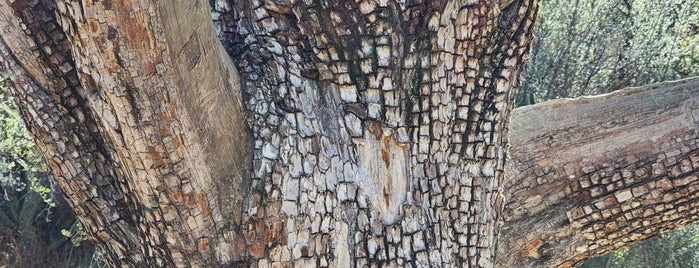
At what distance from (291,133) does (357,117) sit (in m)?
0.18

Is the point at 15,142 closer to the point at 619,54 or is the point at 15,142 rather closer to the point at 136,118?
the point at 136,118

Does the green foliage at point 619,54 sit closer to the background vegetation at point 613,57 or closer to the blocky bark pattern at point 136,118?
the background vegetation at point 613,57

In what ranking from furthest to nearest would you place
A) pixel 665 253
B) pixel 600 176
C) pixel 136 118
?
pixel 665 253 → pixel 600 176 → pixel 136 118

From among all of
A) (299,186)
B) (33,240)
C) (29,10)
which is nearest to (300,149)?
(299,186)

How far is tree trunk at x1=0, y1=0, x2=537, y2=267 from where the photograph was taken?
1.78 meters

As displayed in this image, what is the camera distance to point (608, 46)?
671cm

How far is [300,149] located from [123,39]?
56cm

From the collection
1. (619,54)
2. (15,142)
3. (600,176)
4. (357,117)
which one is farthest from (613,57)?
(357,117)

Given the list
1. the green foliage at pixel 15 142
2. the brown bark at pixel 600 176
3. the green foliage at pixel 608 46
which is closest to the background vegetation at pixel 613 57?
the green foliage at pixel 608 46

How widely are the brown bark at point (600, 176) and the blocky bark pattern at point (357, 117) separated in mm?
746

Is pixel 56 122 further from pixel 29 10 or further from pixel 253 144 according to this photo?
pixel 253 144

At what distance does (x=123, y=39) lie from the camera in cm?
157

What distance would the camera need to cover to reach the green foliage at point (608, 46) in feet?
21.1

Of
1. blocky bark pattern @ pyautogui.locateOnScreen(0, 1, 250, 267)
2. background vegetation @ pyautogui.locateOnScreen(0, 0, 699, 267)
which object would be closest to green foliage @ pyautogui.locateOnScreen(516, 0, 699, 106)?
background vegetation @ pyautogui.locateOnScreen(0, 0, 699, 267)
